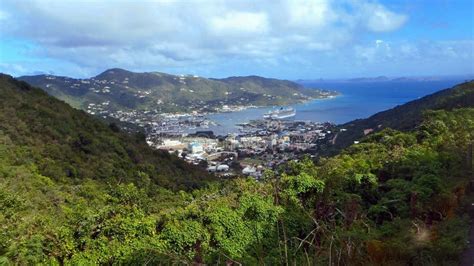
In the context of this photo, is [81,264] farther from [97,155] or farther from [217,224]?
[97,155]

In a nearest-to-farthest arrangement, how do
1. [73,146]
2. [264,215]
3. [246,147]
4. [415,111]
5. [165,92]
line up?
[264,215]
[73,146]
[415,111]
[246,147]
[165,92]

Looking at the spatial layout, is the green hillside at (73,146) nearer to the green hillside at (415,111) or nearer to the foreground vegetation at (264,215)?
the foreground vegetation at (264,215)

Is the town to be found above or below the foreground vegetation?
below

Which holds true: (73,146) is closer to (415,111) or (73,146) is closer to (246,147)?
(415,111)

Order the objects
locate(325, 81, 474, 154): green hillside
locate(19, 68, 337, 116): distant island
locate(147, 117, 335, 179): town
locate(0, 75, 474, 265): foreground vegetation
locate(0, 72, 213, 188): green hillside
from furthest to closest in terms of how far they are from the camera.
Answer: locate(19, 68, 337, 116): distant island → locate(147, 117, 335, 179): town → locate(325, 81, 474, 154): green hillside → locate(0, 72, 213, 188): green hillside → locate(0, 75, 474, 265): foreground vegetation

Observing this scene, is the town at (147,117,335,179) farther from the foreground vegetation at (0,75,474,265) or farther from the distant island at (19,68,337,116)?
the distant island at (19,68,337,116)

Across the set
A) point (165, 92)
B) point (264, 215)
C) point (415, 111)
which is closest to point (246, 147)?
point (415, 111)

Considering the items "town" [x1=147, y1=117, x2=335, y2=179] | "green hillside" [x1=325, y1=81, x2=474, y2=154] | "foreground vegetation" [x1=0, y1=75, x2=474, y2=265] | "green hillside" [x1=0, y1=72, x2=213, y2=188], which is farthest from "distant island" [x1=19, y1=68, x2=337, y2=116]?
"foreground vegetation" [x1=0, y1=75, x2=474, y2=265]

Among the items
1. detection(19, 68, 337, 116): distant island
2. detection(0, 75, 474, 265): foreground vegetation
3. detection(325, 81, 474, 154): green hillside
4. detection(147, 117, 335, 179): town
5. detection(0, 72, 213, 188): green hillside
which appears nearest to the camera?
detection(0, 75, 474, 265): foreground vegetation
